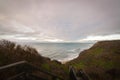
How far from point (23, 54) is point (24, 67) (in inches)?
144

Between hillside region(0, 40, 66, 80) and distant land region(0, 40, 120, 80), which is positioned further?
distant land region(0, 40, 120, 80)

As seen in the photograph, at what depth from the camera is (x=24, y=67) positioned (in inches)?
160

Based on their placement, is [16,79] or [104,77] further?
[104,77]

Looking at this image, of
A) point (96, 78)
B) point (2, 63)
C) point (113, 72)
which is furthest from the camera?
point (113, 72)

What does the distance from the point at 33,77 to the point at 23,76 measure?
0.57m

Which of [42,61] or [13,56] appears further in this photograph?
[42,61]

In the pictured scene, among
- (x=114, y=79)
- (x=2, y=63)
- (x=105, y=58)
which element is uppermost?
(x=2, y=63)

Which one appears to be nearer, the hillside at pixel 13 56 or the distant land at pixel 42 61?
the hillside at pixel 13 56

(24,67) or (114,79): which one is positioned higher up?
(24,67)

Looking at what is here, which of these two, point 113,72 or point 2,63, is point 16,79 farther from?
point 113,72

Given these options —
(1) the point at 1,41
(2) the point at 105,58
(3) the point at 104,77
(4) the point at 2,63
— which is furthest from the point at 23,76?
(2) the point at 105,58

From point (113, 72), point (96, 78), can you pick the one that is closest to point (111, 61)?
point (113, 72)

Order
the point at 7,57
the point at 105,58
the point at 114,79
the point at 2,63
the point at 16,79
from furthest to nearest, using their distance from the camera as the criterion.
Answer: the point at 105,58, the point at 114,79, the point at 7,57, the point at 2,63, the point at 16,79

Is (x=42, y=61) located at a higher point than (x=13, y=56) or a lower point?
lower
